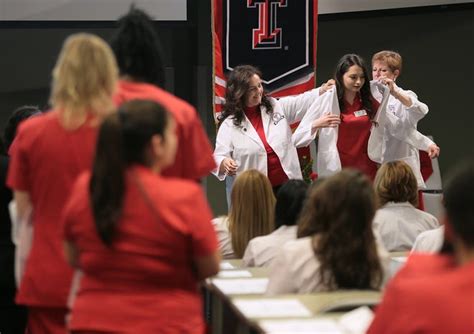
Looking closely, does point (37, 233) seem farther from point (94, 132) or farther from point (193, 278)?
point (193, 278)

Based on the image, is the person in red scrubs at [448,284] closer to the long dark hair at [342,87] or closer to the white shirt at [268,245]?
the white shirt at [268,245]

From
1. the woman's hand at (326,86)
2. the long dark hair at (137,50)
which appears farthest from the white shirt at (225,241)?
the woman's hand at (326,86)

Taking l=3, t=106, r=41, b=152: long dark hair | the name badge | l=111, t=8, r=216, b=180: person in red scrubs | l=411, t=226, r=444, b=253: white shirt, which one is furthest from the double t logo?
l=111, t=8, r=216, b=180: person in red scrubs

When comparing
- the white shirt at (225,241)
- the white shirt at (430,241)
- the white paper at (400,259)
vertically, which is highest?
the white shirt at (430,241)

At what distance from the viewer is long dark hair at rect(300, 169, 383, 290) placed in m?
3.23

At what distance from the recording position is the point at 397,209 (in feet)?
16.4

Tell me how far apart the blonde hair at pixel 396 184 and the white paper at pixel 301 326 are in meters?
2.17

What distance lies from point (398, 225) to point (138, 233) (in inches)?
103

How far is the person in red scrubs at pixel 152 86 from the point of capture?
322 cm

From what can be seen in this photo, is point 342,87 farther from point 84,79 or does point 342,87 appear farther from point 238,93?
point 84,79

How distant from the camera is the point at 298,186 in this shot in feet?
14.3

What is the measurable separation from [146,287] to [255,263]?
1.79m

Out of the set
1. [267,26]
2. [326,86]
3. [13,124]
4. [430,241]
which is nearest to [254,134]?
[326,86]

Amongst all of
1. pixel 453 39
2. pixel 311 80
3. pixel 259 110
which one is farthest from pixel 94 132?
pixel 453 39
